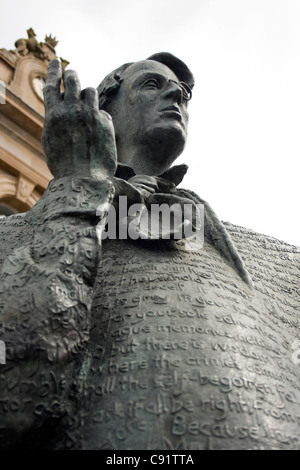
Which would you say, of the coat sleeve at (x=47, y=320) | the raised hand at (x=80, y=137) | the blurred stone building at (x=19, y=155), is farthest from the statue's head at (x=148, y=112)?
the blurred stone building at (x=19, y=155)

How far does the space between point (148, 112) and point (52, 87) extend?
0.91 metres

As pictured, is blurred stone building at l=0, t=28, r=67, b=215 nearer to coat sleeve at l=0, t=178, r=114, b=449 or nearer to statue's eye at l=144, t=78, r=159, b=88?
statue's eye at l=144, t=78, r=159, b=88

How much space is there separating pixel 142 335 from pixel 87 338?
218mm

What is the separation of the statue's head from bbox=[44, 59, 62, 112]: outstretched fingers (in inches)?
31.5

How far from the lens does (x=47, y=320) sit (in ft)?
5.56

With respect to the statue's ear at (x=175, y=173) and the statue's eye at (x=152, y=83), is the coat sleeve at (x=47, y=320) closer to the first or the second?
the statue's ear at (x=175, y=173)

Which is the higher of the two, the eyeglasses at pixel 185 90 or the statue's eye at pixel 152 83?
the eyeglasses at pixel 185 90

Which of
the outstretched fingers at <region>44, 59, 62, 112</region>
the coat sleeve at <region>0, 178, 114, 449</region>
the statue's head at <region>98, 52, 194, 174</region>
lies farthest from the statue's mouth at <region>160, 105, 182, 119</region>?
the coat sleeve at <region>0, 178, 114, 449</region>

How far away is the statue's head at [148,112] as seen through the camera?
322 cm

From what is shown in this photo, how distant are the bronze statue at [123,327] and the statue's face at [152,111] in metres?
0.50

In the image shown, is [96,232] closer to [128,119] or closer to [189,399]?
[189,399]

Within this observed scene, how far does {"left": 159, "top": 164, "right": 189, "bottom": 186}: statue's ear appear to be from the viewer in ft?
10.4

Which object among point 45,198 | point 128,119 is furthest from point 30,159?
point 45,198
